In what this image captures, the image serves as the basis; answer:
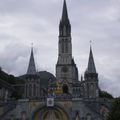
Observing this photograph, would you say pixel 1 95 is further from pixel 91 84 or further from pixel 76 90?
pixel 76 90

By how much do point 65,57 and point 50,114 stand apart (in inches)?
1691

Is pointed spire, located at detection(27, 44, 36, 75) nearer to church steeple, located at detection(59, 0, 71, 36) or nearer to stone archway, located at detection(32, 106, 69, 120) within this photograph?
stone archway, located at detection(32, 106, 69, 120)

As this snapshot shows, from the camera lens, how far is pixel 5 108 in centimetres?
8425

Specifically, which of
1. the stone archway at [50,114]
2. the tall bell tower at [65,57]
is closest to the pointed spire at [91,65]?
the stone archway at [50,114]

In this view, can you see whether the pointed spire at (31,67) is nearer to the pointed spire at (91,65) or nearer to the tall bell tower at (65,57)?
the pointed spire at (91,65)

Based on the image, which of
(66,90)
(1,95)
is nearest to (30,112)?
(1,95)

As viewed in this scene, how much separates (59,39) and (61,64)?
6938 millimetres

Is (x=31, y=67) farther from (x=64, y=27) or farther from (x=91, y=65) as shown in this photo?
(x=64, y=27)

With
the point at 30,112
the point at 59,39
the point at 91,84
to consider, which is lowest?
the point at 30,112

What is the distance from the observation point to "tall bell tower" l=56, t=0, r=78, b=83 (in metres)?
126

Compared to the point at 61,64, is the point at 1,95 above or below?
below

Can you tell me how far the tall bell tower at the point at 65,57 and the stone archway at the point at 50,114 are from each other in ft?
134

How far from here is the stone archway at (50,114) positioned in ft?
273

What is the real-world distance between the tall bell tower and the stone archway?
40725 millimetres
